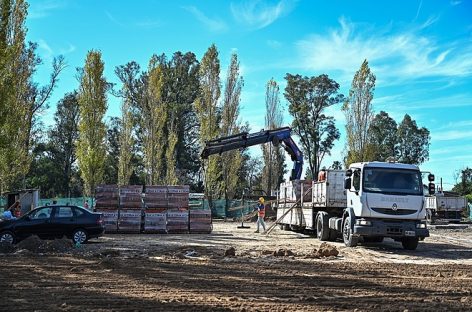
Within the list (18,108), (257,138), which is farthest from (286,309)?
(18,108)

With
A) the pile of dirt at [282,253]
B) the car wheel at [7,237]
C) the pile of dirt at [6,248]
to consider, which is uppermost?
the car wheel at [7,237]

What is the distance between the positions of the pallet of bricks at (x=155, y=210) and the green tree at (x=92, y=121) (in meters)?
14.8

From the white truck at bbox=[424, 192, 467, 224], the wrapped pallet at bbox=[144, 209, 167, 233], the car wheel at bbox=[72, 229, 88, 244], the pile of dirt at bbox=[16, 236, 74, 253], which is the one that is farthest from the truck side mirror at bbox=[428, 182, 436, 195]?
the white truck at bbox=[424, 192, 467, 224]

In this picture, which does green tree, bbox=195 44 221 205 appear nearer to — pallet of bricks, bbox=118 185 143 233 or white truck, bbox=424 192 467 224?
white truck, bbox=424 192 467 224

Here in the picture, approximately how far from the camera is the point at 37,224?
19.3 meters

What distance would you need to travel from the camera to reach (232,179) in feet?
171

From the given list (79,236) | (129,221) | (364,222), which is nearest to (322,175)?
(364,222)

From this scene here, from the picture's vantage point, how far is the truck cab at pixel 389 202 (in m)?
17.4

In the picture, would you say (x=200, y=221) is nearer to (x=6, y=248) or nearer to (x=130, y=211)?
(x=130, y=211)

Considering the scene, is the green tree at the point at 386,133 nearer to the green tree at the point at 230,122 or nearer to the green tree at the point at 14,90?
the green tree at the point at 230,122

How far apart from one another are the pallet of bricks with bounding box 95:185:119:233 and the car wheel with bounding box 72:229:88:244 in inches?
243

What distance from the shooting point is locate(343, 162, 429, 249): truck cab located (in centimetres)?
1741

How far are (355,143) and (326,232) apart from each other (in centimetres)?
3272

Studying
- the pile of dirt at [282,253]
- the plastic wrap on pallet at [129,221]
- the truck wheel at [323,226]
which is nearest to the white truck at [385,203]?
the truck wheel at [323,226]
